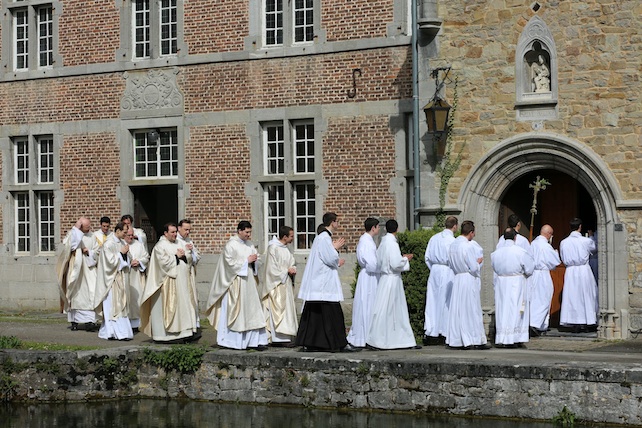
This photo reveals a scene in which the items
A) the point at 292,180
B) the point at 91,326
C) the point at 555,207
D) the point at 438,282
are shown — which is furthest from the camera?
the point at 292,180

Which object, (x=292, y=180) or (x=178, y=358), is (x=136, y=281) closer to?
(x=292, y=180)

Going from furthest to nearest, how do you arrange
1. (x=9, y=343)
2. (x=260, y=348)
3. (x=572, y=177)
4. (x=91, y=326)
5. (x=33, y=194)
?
(x=33, y=194) → (x=91, y=326) → (x=572, y=177) → (x=260, y=348) → (x=9, y=343)

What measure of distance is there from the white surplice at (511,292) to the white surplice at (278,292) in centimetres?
264

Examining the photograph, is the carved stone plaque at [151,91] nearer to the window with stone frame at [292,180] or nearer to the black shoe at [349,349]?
the window with stone frame at [292,180]

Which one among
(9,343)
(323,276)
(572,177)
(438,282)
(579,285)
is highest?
(572,177)

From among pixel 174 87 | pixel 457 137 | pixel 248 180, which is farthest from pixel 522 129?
pixel 174 87

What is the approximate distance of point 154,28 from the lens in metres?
22.3

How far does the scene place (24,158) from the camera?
2375 cm

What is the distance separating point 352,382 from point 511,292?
12.2ft

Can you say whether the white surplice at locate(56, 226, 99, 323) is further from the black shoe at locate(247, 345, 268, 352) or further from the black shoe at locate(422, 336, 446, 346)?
the black shoe at locate(422, 336, 446, 346)

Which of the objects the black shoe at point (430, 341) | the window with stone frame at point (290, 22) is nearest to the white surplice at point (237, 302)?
the black shoe at point (430, 341)

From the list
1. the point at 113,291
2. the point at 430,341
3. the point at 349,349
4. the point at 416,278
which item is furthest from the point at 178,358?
the point at 416,278

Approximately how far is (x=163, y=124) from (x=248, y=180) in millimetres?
1989

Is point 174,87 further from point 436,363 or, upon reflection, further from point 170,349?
point 436,363
